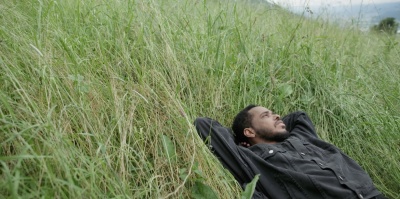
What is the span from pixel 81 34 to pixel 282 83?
160 centimetres

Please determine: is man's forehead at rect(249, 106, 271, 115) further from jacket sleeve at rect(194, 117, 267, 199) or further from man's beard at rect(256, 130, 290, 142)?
jacket sleeve at rect(194, 117, 267, 199)

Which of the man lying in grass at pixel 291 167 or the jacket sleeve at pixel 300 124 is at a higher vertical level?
the jacket sleeve at pixel 300 124

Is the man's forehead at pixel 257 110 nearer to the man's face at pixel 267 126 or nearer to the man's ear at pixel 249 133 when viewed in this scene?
the man's face at pixel 267 126

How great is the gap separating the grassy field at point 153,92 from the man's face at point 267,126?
23cm

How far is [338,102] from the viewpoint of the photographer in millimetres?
3094

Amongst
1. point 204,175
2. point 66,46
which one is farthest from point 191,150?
point 66,46

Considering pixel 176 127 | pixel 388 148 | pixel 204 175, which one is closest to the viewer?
pixel 204 175

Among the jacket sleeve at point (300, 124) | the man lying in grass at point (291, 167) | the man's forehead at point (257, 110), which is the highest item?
the man's forehead at point (257, 110)

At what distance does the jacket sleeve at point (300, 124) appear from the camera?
2771 mm

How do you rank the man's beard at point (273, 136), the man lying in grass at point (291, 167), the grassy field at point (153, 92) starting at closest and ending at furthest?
1. the grassy field at point (153, 92)
2. the man lying in grass at point (291, 167)
3. the man's beard at point (273, 136)

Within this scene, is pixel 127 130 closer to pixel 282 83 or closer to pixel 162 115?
pixel 162 115

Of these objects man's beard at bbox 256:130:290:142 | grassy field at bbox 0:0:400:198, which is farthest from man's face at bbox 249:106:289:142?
grassy field at bbox 0:0:400:198

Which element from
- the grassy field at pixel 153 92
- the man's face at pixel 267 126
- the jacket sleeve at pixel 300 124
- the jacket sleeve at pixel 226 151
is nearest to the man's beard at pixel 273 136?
the man's face at pixel 267 126

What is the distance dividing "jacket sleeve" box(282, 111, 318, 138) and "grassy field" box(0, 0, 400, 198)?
18 cm
